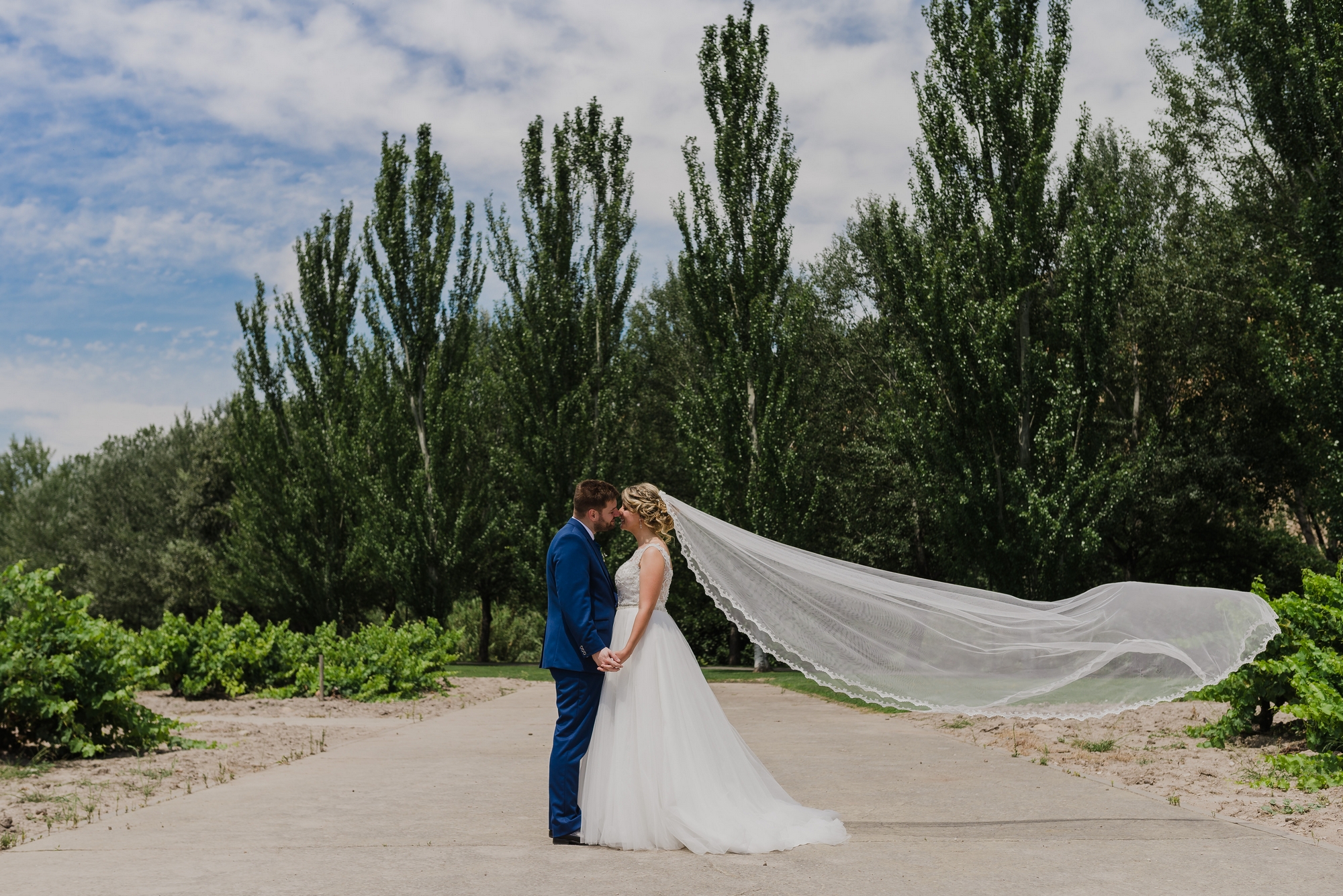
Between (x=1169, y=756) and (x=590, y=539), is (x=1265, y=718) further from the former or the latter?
(x=590, y=539)

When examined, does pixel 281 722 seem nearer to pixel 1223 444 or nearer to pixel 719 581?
pixel 719 581

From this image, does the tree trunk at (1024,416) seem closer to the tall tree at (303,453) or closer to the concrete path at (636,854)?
the concrete path at (636,854)

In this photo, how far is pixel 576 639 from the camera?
5699 millimetres


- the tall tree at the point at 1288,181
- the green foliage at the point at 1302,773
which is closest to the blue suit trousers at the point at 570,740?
the green foliage at the point at 1302,773

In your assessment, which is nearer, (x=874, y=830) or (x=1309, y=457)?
(x=874, y=830)

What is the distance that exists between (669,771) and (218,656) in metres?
11.0

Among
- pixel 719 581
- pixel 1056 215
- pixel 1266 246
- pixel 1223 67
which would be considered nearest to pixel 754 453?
pixel 1056 215

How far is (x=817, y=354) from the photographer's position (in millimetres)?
32531

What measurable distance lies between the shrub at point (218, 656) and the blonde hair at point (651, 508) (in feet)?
34.4

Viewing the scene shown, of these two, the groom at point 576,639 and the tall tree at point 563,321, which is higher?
the tall tree at point 563,321

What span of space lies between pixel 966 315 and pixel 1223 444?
1035 cm

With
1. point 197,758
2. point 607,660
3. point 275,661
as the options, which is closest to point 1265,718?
point 607,660

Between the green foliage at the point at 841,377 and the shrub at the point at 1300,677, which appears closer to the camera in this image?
the shrub at the point at 1300,677

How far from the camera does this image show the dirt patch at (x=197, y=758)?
6.51m
